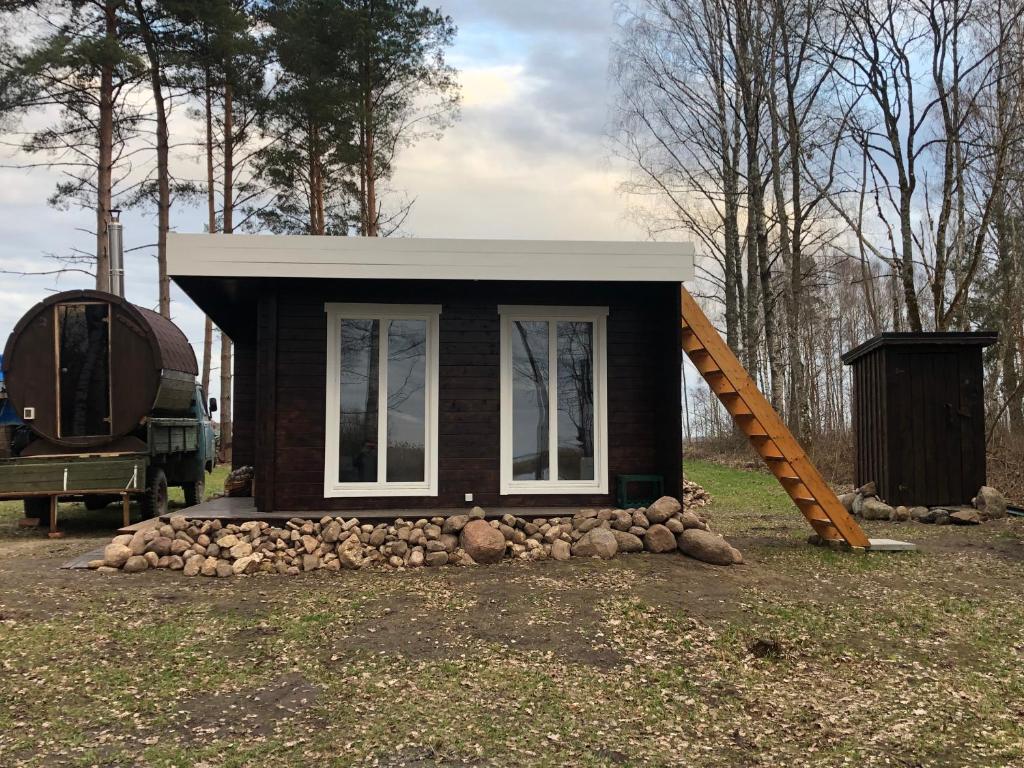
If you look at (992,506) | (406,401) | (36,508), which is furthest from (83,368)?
(992,506)

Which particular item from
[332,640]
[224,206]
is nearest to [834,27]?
[224,206]

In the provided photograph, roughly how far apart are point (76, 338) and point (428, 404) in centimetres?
492

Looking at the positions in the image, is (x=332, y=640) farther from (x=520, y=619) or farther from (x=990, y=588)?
(x=990, y=588)

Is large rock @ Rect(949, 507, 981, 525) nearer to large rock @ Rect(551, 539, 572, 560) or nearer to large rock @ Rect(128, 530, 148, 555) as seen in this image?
large rock @ Rect(551, 539, 572, 560)

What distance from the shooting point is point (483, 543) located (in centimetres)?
620

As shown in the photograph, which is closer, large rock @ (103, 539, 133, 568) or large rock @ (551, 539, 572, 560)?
large rock @ (103, 539, 133, 568)

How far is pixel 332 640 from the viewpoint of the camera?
4.36 m

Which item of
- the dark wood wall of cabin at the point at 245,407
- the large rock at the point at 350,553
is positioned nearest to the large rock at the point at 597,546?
the large rock at the point at 350,553

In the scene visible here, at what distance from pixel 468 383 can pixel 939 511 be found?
617 centimetres

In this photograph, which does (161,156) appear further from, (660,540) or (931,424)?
(931,424)

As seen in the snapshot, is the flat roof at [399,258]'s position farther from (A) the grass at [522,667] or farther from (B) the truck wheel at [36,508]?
(B) the truck wheel at [36,508]

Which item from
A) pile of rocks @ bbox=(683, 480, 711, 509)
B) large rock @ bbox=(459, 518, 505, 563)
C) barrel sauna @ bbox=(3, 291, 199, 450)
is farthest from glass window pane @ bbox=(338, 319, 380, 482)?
pile of rocks @ bbox=(683, 480, 711, 509)

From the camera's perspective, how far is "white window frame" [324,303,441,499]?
6824mm

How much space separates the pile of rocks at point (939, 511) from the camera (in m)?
8.68
